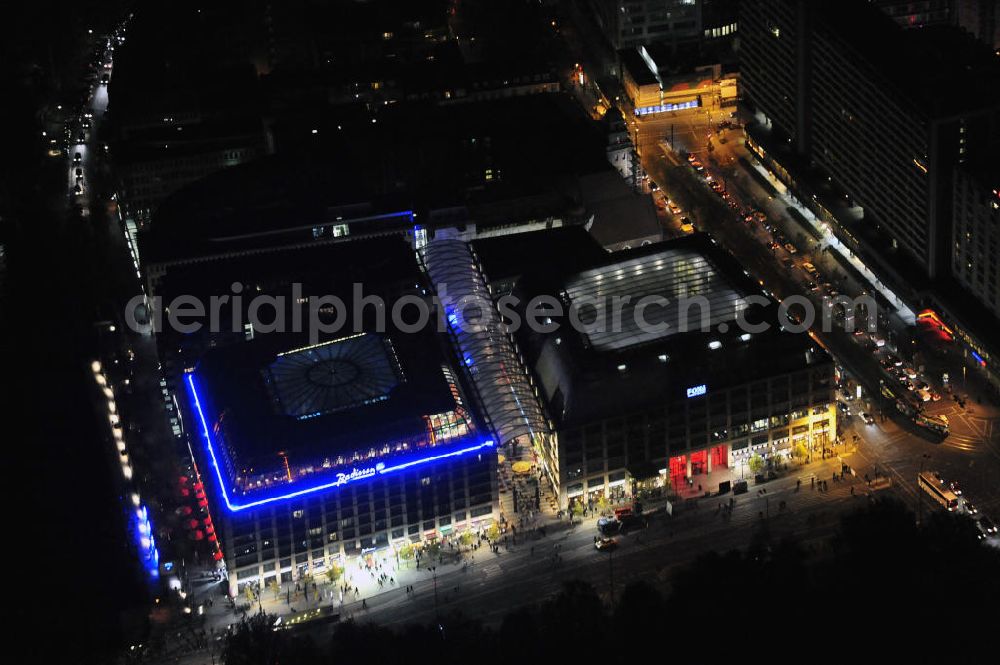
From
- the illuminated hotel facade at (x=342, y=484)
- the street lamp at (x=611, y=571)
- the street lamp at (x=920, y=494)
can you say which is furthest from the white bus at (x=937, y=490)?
the illuminated hotel facade at (x=342, y=484)

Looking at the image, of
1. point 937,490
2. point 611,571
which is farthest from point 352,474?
point 937,490

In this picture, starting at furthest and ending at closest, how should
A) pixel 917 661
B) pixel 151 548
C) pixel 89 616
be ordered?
pixel 151 548 < pixel 89 616 < pixel 917 661

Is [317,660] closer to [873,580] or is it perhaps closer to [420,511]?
[420,511]

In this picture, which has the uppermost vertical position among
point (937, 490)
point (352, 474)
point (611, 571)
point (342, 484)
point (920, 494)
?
point (352, 474)

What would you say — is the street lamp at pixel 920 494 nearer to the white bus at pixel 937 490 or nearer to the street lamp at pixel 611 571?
the white bus at pixel 937 490

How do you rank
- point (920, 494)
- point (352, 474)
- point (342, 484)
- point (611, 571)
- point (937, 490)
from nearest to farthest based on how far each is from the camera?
point (611, 571) → point (342, 484) → point (352, 474) → point (937, 490) → point (920, 494)

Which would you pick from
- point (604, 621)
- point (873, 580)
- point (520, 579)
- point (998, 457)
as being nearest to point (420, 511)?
point (520, 579)

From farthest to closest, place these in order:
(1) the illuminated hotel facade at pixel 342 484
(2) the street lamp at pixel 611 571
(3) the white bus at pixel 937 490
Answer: (3) the white bus at pixel 937 490 < (1) the illuminated hotel facade at pixel 342 484 < (2) the street lamp at pixel 611 571

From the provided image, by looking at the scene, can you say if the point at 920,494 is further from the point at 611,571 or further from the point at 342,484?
the point at 342,484
